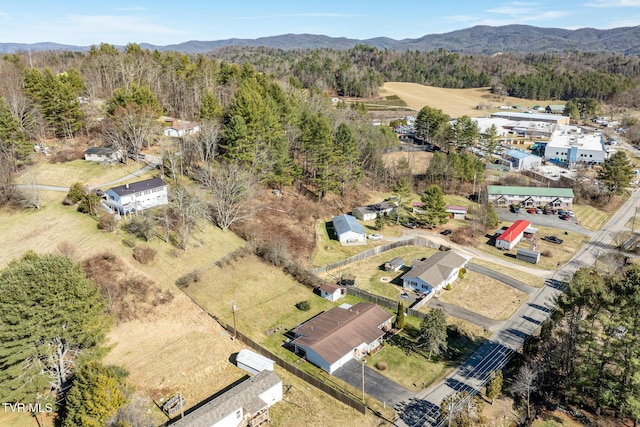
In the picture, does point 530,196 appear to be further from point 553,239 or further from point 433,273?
point 433,273

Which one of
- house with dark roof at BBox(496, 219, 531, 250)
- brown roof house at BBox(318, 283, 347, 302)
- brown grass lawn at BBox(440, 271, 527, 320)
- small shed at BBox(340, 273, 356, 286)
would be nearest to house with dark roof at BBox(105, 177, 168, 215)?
brown roof house at BBox(318, 283, 347, 302)

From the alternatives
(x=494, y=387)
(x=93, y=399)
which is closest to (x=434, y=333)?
(x=494, y=387)

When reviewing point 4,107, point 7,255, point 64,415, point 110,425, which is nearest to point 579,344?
point 110,425

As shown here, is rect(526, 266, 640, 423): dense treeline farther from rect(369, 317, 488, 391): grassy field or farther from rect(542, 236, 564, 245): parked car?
rect(542, 236, 564, 245): parked car

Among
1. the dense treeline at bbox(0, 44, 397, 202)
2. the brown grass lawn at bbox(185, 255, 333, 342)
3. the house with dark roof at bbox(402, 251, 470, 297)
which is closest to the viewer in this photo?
the brown grass lawn at bbox(185, 255, 333, 342)

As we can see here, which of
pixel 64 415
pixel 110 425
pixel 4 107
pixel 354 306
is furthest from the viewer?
pixel 4 107

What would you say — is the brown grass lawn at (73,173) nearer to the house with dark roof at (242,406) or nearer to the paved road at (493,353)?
the house with dark roof at (242,406)

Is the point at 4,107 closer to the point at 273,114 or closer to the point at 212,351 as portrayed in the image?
the point at 273,114
